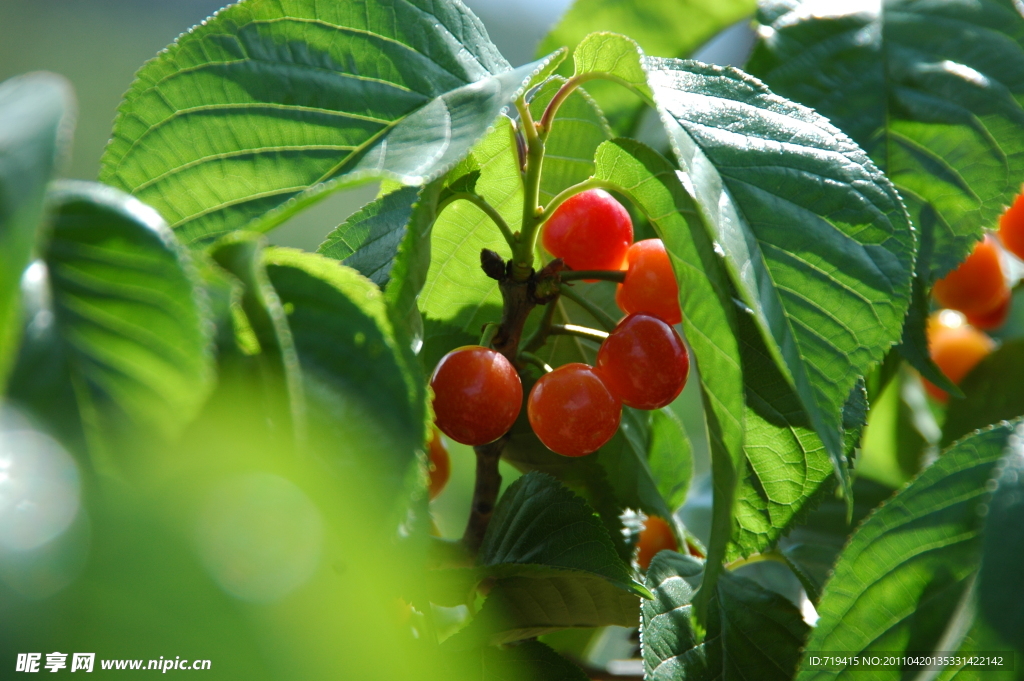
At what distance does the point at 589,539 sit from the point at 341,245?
247 mm

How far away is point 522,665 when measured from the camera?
517 millimetres

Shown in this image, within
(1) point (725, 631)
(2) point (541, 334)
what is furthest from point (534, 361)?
(1) point (725, 631)

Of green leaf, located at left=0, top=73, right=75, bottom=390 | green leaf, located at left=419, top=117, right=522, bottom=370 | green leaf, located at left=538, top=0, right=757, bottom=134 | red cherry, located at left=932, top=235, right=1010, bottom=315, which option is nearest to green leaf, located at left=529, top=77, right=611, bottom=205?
green leaf, located at left=419, top=117, right=522, bottom=370

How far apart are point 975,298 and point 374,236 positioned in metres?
0.70

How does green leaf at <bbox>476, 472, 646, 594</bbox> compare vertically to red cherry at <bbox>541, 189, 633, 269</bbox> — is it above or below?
below

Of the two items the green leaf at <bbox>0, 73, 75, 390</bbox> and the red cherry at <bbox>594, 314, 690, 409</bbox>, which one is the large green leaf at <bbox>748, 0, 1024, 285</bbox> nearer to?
the red cherry at <bbox>594, 314, 690, 409</bbox>

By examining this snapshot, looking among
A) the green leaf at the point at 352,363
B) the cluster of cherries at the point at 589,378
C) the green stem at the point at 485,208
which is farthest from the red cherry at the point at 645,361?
the green leaf at the point at 352,363

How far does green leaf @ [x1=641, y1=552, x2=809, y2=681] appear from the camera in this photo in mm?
504

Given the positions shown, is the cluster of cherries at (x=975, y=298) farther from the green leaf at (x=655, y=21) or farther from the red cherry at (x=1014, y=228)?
the green leaf at (x=655, y=21)

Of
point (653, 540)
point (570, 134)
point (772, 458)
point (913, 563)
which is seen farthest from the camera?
point (653, 540)

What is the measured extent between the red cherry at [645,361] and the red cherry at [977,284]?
0.49 meters

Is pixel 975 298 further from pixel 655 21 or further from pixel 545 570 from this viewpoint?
pixel 545 570

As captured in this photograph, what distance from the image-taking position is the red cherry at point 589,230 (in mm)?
562

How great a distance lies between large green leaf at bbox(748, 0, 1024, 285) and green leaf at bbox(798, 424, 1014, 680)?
0.22 m
